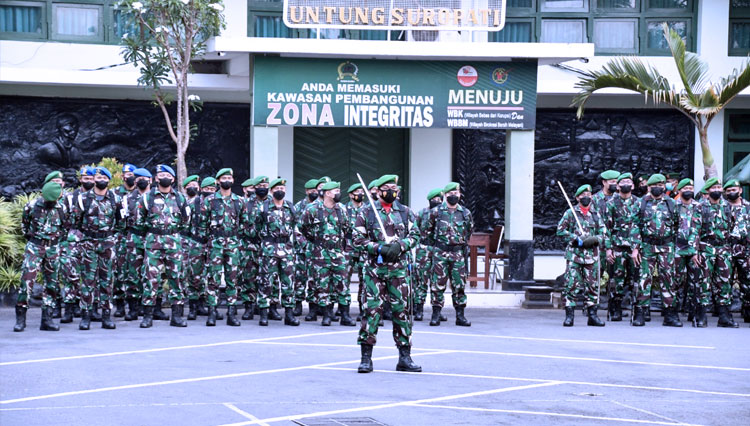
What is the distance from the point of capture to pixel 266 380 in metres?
10.6

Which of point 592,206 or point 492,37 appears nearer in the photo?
point 592,206

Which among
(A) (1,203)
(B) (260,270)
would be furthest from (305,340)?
(A) (1,203)

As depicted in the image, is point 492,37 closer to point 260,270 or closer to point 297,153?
point 297,153

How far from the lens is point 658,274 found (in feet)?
53.5

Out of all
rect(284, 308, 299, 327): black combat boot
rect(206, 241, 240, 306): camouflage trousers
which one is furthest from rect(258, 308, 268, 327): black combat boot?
rect(206, 241, 240, 306): camouflage trousers

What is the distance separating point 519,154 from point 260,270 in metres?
5.84

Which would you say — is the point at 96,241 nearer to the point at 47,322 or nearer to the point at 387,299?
the point at 47,322

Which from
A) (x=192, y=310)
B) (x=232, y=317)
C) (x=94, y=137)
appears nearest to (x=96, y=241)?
(x=192, y=310)

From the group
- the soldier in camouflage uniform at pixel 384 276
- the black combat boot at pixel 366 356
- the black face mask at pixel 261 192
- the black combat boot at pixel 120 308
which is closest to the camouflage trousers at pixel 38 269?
the black combat boot at pixel 120 308

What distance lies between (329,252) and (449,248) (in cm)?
168

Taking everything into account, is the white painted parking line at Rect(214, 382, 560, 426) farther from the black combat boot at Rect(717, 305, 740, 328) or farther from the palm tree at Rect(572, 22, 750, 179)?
the palm tree at Rect(572, 22, 750, 179)

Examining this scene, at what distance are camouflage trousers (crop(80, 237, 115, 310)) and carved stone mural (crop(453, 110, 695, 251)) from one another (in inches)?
372

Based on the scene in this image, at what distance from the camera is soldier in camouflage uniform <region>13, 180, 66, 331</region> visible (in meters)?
14.1

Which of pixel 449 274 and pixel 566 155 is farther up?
pixel 566 155
